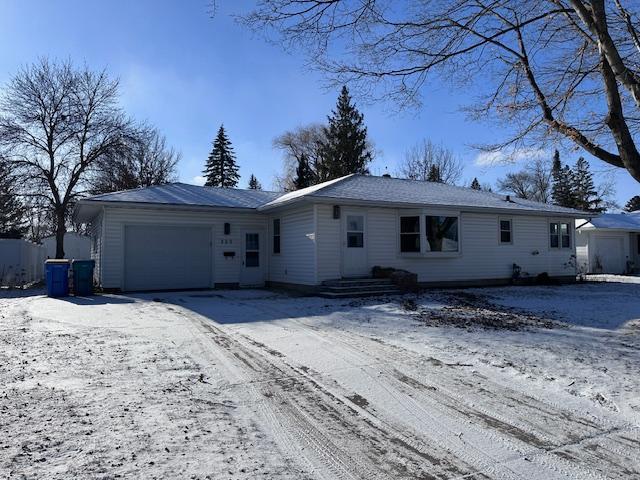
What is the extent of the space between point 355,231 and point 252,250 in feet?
14.0

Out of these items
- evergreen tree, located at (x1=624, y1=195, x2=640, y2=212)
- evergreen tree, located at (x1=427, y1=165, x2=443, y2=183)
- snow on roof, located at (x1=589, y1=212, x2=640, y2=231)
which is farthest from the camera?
evergreen tree, located at (x1=624, y1=195, x2=640, y2=212)

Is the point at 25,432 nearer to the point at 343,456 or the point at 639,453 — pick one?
the point at 343,456

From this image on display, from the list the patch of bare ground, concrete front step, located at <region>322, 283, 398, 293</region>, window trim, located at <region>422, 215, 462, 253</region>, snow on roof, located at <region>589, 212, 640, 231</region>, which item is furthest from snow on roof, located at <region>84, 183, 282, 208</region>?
snow on roof, located at <region>589, 212, 640, 231</region>

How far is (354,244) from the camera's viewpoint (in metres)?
14.5

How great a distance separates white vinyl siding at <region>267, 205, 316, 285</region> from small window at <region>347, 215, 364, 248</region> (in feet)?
4.12

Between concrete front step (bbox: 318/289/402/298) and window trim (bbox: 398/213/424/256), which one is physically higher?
window trim (bbox: 398/213/424/256)

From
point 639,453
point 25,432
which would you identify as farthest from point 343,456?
point 25,432

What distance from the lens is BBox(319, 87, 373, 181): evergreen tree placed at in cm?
3988

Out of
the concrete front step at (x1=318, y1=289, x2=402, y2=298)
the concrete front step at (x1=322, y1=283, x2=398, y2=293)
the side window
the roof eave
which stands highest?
the roof eave

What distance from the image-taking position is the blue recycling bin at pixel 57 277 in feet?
44.3

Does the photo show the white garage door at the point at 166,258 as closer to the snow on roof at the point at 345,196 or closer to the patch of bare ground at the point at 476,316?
the snow on roof at the point at 345,196

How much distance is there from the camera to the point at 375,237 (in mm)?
14836

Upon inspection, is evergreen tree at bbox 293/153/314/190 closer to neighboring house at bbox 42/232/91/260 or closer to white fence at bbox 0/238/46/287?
neighboring house at bbox 42/232/91/260

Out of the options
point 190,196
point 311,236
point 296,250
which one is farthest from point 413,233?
point 190,196
